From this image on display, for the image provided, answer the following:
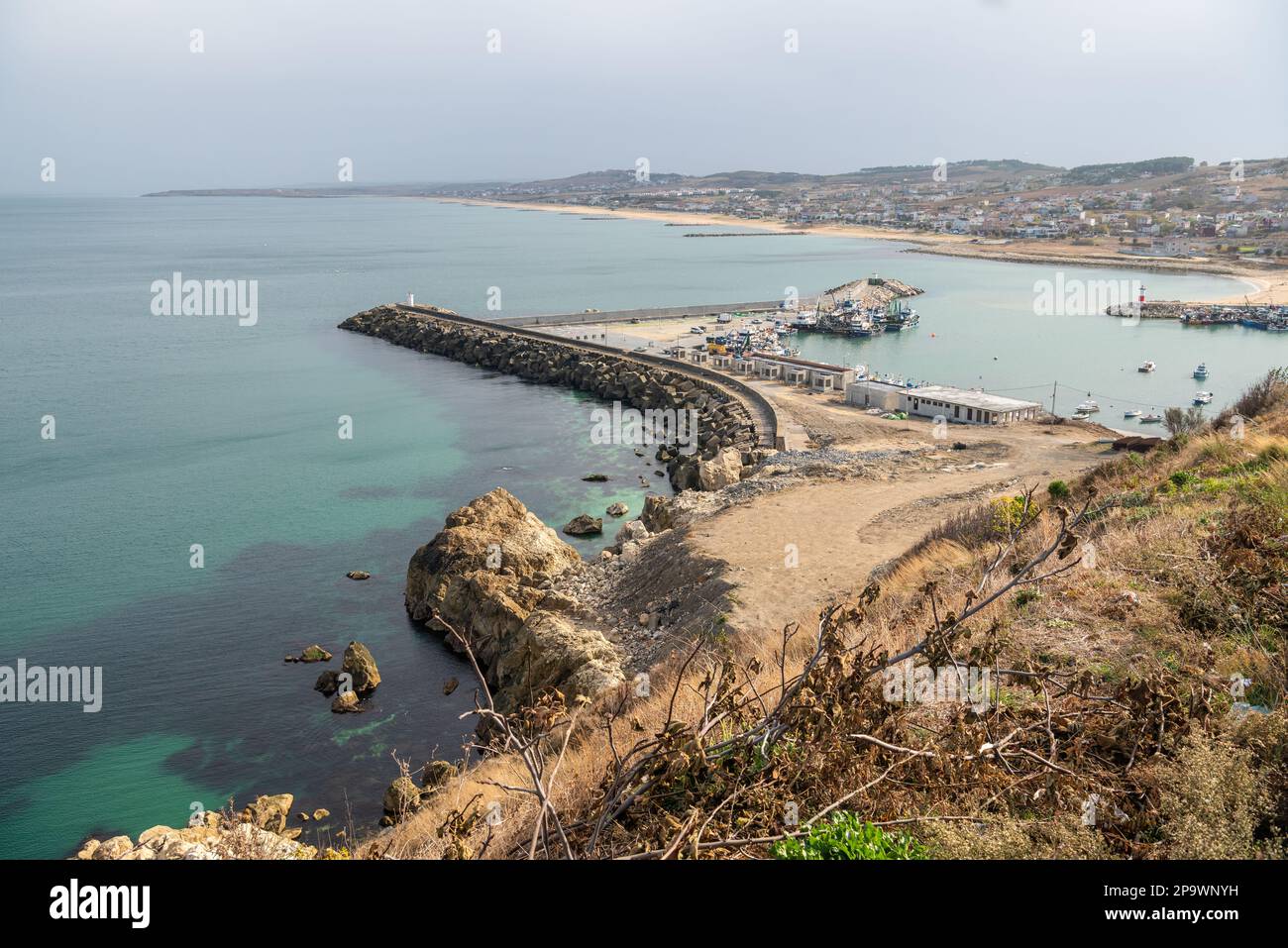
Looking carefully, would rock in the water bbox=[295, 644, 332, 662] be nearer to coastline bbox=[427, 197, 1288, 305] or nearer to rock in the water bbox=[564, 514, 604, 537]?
rock in the water bbox=[564, 514, 604, 537]

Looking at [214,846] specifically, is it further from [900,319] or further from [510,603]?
[900,319]

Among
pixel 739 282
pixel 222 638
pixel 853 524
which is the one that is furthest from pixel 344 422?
pixel 739 282

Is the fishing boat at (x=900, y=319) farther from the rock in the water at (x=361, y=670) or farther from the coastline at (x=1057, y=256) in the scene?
the rock in the water at (x=361, y=670)

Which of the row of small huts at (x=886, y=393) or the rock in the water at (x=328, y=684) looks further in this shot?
the row of small huts at (x=886, y=393)

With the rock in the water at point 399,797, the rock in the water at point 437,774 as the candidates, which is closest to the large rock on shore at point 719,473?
the rock in the water at point 437,774
